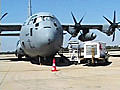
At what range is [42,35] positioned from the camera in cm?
1557

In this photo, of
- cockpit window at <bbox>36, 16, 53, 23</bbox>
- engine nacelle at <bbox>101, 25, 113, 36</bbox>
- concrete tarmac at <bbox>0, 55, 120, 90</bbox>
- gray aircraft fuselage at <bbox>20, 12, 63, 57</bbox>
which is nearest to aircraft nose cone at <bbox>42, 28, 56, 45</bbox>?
gray aircraft fuselage at <bbox>20, 12, 63, 57</bbox>

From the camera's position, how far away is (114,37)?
29250 millimetres

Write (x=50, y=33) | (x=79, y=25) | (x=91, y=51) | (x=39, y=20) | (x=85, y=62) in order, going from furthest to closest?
(x=79, y=25), (x=85, y=62), (x=91, y=51), (x=39, y=20), (x=50, y=33)

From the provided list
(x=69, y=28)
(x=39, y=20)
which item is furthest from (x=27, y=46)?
(x=69, y=28)

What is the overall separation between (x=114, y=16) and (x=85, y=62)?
11.1 m

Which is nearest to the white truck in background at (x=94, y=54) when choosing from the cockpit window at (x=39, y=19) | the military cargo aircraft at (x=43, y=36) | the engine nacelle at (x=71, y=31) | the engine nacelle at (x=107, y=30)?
the military cargo aircraft at (x=43, y=36)

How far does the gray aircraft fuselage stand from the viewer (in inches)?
608

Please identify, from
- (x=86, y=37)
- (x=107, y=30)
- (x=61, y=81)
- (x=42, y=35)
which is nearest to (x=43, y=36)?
(x=42, y=35)

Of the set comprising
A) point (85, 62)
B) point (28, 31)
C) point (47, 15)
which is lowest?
point (85, 62)

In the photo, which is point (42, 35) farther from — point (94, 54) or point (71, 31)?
point (71, 31)

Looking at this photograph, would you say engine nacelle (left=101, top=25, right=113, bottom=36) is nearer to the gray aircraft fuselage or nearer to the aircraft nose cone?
the gray aircraft fuselage

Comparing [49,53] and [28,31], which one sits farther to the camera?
[28,31]

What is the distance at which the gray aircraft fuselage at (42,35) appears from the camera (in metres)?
15.5

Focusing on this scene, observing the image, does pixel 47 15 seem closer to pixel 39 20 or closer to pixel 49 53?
pixel 39 20
